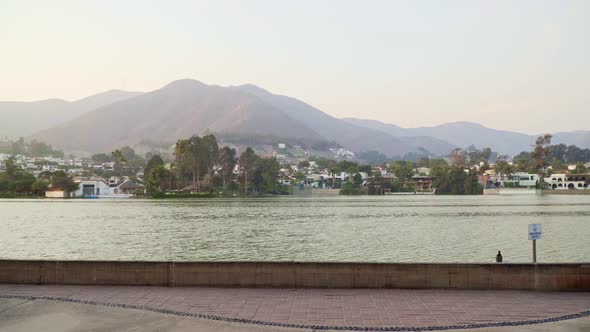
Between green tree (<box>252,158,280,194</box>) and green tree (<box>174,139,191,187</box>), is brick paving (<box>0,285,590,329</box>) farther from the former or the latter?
green tree (<box>252,158,280,194</box>)

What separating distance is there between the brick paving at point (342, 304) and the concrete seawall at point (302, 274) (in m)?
0.25

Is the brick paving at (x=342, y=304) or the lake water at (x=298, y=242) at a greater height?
the brick paving at (x=342, y=304)

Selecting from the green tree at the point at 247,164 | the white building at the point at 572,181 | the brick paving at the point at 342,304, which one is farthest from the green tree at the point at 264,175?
the brick paving at the point at 342,304

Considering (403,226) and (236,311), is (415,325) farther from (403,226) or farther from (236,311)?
(403,226)

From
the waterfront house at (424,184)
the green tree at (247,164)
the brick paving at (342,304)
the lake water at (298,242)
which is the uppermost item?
the green tree at (247,164)

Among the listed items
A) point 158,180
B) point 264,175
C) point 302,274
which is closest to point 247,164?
point 264,175

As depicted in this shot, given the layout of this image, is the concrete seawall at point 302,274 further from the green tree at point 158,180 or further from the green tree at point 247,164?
the green tree at point 247,164

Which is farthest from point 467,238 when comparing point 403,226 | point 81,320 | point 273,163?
point 273,163

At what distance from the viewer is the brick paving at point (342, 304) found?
365 inches

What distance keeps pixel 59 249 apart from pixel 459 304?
3565 cm

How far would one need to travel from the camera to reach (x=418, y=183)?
19900 centimetres

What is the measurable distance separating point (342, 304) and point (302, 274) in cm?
174

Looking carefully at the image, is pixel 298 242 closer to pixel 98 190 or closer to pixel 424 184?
pixel 98 190

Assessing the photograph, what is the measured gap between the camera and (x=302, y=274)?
12000 millimetres
